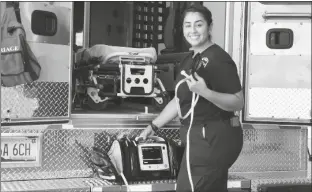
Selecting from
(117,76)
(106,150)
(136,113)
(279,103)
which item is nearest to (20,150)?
(106,150)

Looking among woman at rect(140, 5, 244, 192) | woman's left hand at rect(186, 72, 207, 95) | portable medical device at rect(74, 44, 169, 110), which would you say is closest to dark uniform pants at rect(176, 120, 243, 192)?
woman at rect(140, 5, 244, 192)

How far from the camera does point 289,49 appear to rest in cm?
391

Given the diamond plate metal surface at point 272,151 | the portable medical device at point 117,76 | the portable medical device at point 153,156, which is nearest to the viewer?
the portable medical device at point 153,156

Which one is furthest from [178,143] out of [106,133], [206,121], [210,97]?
[210,97]

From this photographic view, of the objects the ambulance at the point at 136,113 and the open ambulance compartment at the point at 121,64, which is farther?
the open ambulance compartment at the point at 121,64

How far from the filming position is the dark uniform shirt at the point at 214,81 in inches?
116

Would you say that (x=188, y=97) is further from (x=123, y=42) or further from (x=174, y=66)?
(x=123, y=42)

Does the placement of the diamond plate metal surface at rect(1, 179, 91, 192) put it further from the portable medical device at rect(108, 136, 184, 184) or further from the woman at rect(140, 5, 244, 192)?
the woman at rect(140, 5, 244, 192)

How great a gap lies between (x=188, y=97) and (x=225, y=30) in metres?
1.25

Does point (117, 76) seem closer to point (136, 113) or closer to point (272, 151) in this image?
point (136, 113)

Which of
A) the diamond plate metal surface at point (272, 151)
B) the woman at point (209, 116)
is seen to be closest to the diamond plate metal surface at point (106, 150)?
the diamond plate metal surface at point (272, 151)

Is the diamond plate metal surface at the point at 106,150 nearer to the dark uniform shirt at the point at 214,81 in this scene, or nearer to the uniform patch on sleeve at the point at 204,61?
the dark uniform shirt at the point at 214,81

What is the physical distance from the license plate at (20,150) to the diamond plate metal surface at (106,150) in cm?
5

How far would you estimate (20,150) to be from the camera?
3.38m
